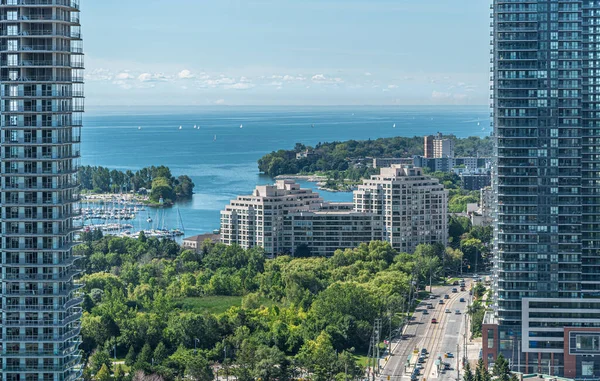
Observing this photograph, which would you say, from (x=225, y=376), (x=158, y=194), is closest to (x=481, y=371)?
(x=225, y=376)

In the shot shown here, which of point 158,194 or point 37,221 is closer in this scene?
point 37,221

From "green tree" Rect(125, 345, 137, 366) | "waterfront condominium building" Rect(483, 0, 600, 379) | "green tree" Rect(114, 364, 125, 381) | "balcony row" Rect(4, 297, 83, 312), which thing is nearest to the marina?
"green tree" Rect(125, 345, 137, 366)

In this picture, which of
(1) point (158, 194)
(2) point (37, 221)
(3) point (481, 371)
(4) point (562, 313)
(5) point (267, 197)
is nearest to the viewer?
(2) point (37, 221)

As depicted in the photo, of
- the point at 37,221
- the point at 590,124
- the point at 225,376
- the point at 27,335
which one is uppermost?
the point at 590,124

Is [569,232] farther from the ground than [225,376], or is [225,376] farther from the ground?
[569,232]

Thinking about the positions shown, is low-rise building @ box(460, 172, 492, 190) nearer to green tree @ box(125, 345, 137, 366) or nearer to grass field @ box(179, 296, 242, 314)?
grass field @ box(179, 296, 242, 314)

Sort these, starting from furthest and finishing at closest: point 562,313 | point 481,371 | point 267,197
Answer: point 267,197 → point 562,313 → point 481,371

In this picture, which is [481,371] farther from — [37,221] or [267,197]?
[267,197]

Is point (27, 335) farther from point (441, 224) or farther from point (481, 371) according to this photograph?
point (441, 224)
